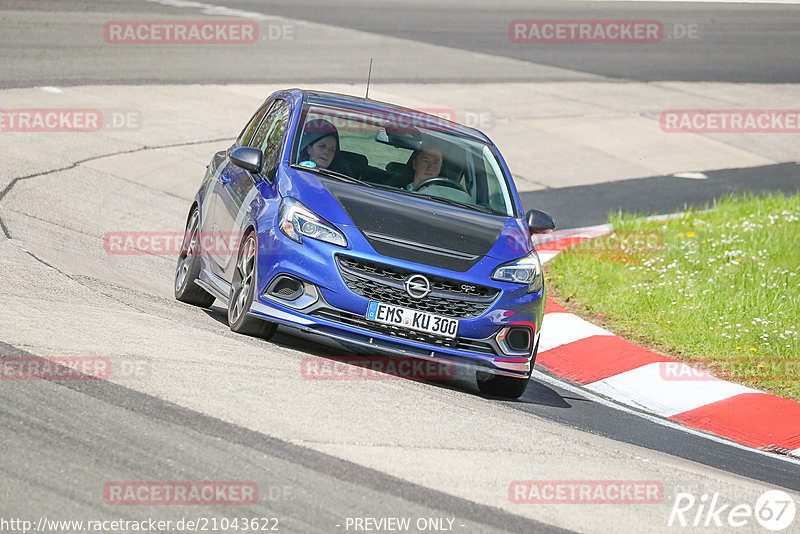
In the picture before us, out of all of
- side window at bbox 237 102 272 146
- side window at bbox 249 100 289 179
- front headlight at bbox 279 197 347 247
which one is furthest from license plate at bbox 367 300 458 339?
side window at bbox 237 102 272 146

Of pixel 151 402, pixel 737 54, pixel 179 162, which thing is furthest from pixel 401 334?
pixel 737 54

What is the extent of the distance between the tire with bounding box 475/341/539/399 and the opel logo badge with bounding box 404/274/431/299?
3.34ft

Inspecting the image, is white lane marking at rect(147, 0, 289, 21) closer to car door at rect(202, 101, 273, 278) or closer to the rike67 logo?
car door at rect(202, 101, 273, 278)

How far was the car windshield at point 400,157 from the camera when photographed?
8078mm

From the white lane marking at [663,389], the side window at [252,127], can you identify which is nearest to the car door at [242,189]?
the side window at [252,127]

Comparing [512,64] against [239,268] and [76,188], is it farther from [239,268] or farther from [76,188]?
[239,268]

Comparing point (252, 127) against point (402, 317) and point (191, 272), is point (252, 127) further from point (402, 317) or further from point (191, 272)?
point (402, 317)

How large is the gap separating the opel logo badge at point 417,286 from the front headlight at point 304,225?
46cm

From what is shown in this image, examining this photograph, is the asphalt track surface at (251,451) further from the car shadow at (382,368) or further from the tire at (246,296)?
the tire at (246,296)

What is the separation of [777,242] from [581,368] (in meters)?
4.15

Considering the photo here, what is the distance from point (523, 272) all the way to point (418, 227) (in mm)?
746

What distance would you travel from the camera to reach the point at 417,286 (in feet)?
22.8

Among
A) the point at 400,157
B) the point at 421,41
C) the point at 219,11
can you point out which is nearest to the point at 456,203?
the point at 400,157

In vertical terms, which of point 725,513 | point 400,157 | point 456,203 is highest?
point 400,157
